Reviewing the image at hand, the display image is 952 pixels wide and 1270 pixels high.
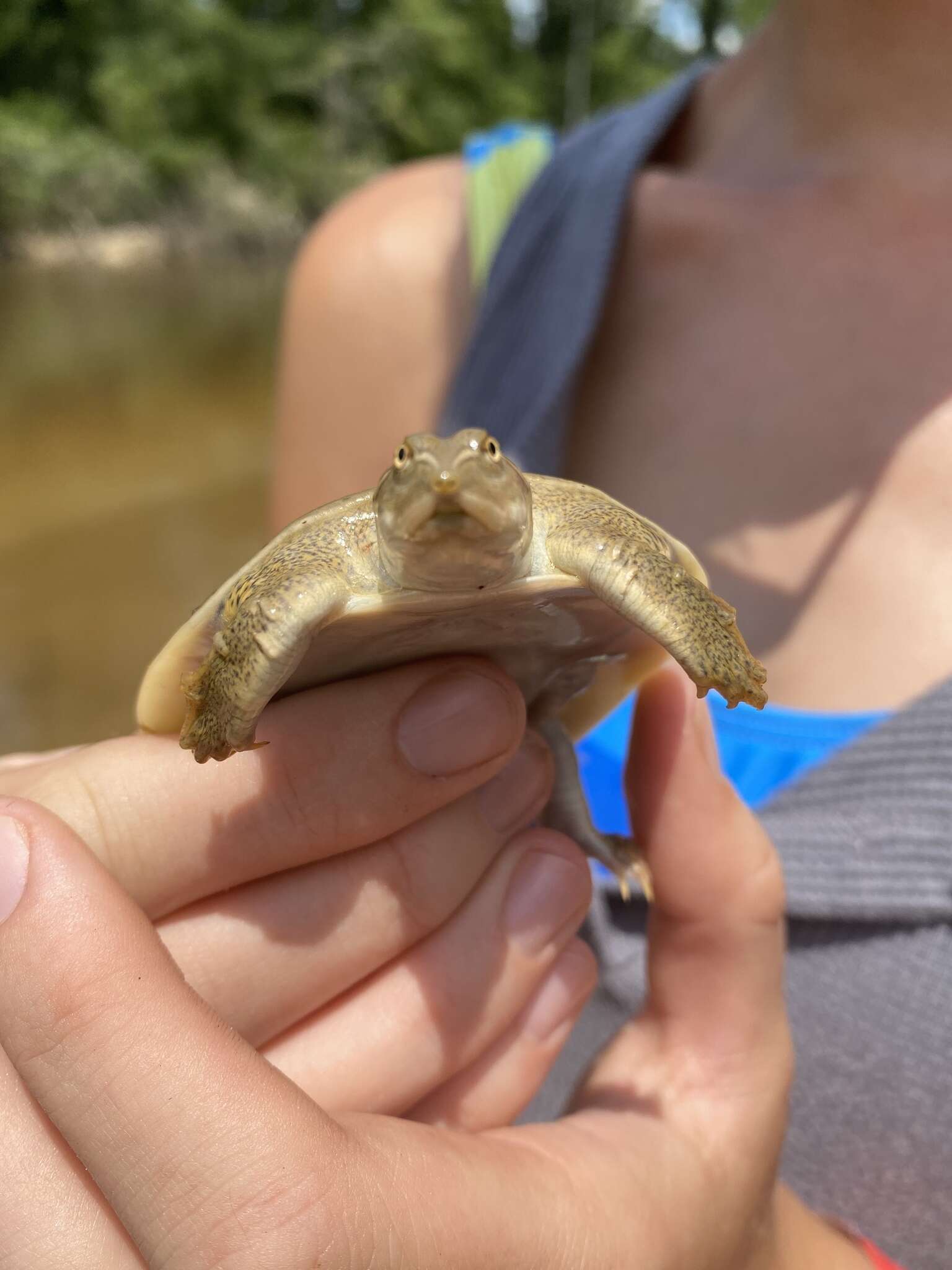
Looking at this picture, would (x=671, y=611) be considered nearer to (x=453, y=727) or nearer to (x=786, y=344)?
(x=453, y=727)

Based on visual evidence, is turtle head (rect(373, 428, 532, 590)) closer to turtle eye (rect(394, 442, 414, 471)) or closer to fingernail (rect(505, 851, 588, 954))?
turtle eye (rect(394, 442, 414, 471))

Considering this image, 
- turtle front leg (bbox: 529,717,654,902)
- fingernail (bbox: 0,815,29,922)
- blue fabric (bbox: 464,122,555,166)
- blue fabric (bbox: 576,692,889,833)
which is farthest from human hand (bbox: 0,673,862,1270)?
blue fabric (bbox: 464,122,555,166)

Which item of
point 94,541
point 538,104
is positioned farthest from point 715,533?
point 538,104

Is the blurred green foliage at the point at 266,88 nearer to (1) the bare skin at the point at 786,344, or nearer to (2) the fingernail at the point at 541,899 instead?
(1) the bare skin at the point at 786,344

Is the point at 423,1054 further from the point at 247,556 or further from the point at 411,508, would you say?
the point at 247,556

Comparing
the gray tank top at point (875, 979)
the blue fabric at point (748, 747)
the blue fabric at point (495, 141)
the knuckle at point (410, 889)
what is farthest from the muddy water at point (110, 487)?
the gray tank top at point (875, 979)

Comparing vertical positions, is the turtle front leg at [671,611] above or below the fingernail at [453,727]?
above
